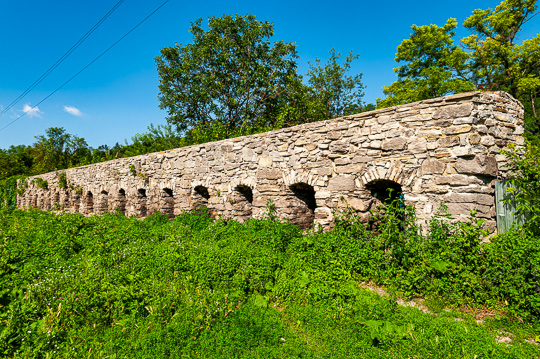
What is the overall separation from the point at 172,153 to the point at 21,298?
7.13 meters

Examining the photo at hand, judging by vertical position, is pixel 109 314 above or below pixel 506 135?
below

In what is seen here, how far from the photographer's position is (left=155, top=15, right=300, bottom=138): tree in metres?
20.0

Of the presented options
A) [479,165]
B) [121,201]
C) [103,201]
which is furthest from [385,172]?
[103,201]

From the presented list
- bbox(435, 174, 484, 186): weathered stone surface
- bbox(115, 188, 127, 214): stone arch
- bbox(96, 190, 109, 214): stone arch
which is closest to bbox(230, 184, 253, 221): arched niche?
bbox(435, 174, 484, 186): weathered stone surface

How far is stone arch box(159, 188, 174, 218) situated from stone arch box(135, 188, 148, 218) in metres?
1.44

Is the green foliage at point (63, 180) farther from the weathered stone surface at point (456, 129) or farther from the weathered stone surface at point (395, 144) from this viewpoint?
the weathered stone surface at point (456, 129)

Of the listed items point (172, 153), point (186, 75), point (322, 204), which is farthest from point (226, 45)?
point (322, 204)

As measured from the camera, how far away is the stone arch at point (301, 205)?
7.30 meters

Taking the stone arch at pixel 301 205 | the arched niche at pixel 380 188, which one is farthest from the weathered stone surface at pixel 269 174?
the arched niche at pixel 380 188

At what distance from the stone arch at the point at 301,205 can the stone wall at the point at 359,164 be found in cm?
3

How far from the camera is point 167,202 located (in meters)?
10.7

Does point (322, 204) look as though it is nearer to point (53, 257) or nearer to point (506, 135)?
point (506, 135)

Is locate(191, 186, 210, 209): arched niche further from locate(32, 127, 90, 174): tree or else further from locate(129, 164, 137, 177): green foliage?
locate(32, 127, 90, 174): tree

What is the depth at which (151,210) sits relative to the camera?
436 inches
